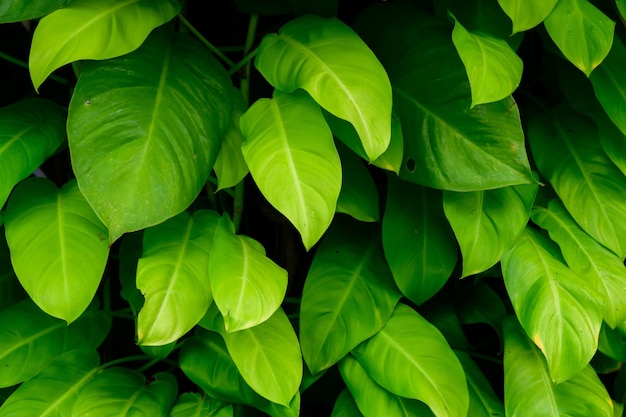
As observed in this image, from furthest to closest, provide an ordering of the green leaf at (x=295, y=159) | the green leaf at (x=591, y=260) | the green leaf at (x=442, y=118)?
the green leaf at (x=591, y=260), the green leaf at (x=442, y=118), the green leaf at (x=295, y=159)

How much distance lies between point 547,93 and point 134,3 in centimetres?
85

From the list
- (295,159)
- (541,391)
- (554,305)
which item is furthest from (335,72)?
(541,391)

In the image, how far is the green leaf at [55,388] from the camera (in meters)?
0.97

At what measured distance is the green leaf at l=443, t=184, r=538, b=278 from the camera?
984mm

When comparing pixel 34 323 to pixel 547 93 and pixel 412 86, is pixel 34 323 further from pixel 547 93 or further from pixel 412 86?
pixel 547 93

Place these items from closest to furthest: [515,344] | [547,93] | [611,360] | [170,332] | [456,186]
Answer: [170,332] < [456,186] < [515,344] < [611,360] < [547,93]

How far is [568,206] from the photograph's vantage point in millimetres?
1122

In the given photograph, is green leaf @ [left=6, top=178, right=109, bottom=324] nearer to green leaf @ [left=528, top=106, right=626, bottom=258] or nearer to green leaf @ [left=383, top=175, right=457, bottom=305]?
green leaf @ [left=383, top=175, right=457, bottom=305]

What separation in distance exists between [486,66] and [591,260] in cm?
41

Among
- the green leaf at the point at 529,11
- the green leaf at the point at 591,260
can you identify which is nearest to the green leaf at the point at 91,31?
the green leaf at the point at 529,11

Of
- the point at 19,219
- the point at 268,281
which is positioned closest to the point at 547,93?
the point at 268,281

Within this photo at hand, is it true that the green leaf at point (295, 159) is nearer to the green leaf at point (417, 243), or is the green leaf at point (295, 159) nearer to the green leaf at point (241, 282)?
the green leaf at point (241, 282)

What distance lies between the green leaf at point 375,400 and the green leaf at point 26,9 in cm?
69

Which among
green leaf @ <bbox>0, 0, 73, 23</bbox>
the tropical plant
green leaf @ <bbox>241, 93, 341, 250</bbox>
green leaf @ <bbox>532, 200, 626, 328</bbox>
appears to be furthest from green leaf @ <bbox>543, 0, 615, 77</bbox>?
green leaf @ <bbox>0, 0, 73, 23</bbox>
